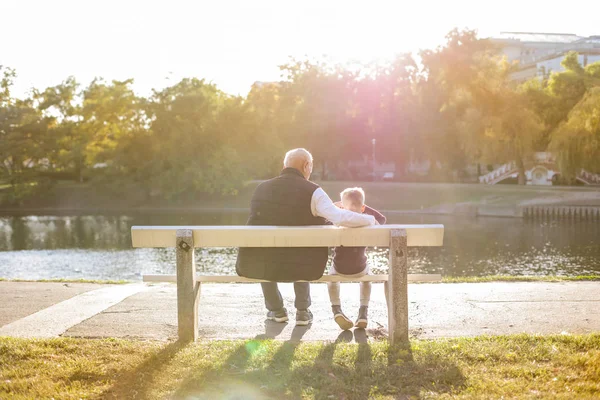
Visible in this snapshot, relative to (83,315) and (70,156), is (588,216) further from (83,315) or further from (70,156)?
(70,156)

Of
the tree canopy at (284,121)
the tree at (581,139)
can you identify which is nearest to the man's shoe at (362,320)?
the tree at (581,139)

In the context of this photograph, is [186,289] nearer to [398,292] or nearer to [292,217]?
[292,217]

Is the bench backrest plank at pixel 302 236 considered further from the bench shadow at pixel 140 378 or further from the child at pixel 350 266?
the bench shadow at pixel 140 378

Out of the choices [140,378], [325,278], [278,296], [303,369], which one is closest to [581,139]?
[278,296]

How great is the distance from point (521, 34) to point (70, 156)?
68049 millimetres

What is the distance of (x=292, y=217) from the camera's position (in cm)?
547

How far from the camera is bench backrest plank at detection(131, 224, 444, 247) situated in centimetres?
503

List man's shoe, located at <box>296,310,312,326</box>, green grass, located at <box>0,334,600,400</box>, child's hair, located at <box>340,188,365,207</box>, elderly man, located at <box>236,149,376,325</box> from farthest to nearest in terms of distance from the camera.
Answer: man's shoe, located at <box>296,310,312,326</box> < child's hair, located at <box>340,188,365,207</box> < elderly man, located at <box>236,149,376,325</box> < green grass, located at <box>0,334,600,400</box>

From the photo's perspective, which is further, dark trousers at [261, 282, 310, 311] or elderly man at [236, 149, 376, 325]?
dark trousers at [261, 282, 310, 311]

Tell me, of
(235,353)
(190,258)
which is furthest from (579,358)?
(190,258)

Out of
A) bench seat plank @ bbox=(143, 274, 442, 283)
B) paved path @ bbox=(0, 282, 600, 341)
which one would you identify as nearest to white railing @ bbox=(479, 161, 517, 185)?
paved path @ bbox=(0, 282, 600, 341)

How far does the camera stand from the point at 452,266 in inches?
877

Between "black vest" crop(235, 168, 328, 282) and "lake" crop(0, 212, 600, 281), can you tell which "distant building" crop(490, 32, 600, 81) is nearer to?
"lake" crop(0, 212, 600, 281)

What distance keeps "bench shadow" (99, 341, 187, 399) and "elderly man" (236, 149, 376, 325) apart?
38.1 inches
